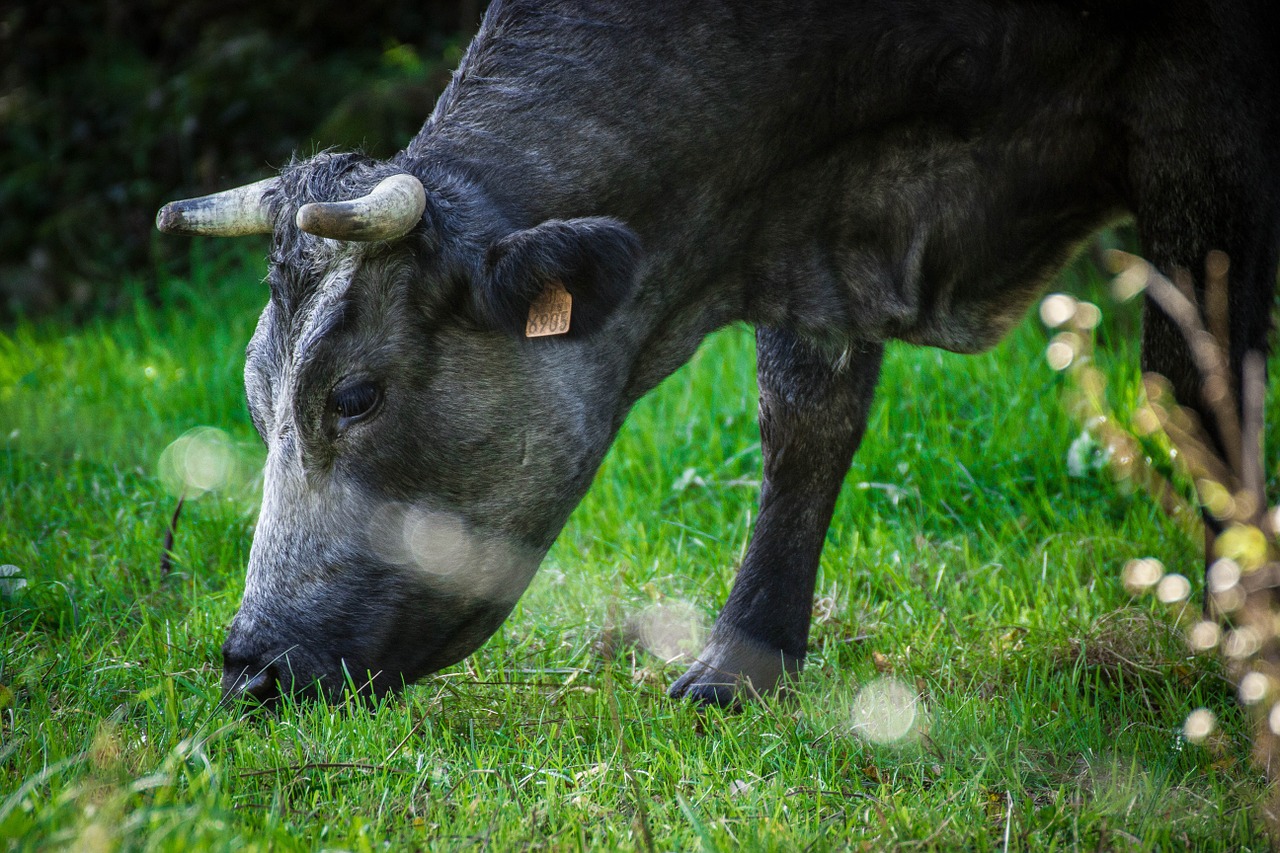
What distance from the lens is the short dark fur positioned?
3.09 metres

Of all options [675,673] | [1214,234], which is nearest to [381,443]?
[675,673]

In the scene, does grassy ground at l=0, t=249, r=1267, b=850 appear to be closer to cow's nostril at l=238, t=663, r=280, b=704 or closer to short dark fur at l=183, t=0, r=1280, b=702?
cow's nostril at l=238, t=663, r=280, b=704

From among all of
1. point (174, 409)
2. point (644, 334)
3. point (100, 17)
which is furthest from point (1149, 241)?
point (100, 17)

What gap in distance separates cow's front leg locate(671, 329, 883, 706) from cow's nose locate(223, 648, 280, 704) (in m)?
1.16

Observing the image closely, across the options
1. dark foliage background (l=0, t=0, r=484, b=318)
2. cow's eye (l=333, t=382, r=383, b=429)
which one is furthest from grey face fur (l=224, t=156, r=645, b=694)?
dark foliage background (l=0, t=0, r=484, b=318)

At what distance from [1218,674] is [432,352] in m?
2.28

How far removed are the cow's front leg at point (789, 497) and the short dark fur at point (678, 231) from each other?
0.02 meters

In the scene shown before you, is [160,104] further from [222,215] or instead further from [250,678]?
[250,678]

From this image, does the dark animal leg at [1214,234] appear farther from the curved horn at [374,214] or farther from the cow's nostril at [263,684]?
the cow's nostril at [263,684]


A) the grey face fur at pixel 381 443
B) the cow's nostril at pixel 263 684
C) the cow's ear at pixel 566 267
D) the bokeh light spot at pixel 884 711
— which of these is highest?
the cow's ear at pixel 566 267

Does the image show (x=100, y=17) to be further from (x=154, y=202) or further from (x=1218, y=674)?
(x=1218, y=674)

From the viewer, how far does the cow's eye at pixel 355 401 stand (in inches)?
120

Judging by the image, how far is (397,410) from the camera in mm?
3088

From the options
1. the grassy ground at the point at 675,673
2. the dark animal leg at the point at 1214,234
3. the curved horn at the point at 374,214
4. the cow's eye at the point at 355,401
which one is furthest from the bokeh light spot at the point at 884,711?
the curved horn at the point at 374,214
